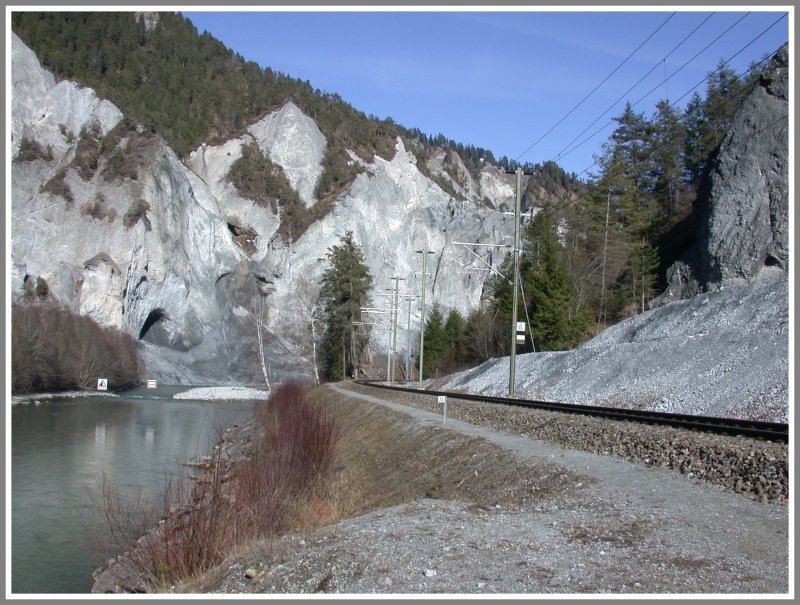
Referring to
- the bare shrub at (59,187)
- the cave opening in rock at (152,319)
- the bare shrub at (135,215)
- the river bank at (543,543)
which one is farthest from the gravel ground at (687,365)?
the bare shrub at (59,187)

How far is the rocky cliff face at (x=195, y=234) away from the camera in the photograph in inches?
3071

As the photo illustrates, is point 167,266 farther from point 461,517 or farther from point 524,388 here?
point 461,517

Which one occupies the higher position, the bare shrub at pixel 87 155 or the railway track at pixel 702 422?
the bare shrub at pixel 87 155

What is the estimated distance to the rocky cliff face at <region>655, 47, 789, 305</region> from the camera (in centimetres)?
4388

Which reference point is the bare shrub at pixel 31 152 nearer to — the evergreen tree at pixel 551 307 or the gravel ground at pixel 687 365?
the evergreen tree at pixel 551 307

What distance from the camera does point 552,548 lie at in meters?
7.52

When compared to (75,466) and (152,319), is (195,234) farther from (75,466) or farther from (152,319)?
(75,466)

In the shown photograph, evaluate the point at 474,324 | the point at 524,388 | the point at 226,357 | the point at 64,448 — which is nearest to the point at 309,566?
the point at 64,448

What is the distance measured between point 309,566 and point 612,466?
243 inches

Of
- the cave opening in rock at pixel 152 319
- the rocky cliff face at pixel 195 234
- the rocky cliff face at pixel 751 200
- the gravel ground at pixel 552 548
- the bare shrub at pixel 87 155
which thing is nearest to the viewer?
the gravel ground at pixel 552 548

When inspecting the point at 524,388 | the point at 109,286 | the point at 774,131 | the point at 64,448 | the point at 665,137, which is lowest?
the point at 64,448

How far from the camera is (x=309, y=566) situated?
293 inches

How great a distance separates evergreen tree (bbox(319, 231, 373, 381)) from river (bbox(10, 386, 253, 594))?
985 inches

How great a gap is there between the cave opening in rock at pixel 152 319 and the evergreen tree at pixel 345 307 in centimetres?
2015
